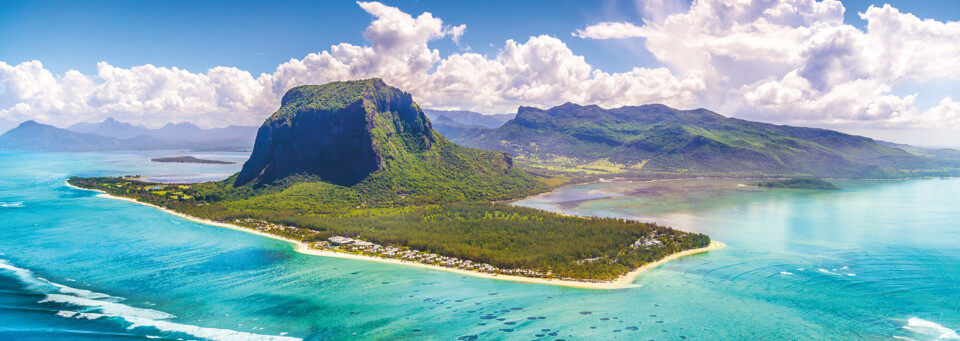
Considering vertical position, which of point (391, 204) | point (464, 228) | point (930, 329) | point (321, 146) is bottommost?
point (930, 329)

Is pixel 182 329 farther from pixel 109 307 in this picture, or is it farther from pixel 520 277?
pixel 520 277

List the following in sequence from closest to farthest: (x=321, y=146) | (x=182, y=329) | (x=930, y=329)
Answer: (x=182, y=329)
(x=930, y=329)
(x=321, y=146)

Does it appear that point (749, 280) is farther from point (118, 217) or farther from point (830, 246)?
point (118, 217)

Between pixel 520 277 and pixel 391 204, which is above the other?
pixel 391 204

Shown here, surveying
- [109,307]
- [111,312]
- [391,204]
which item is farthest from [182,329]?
[391,204]

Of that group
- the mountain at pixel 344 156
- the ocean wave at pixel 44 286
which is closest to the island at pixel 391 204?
the mountain at pixel 344 156
